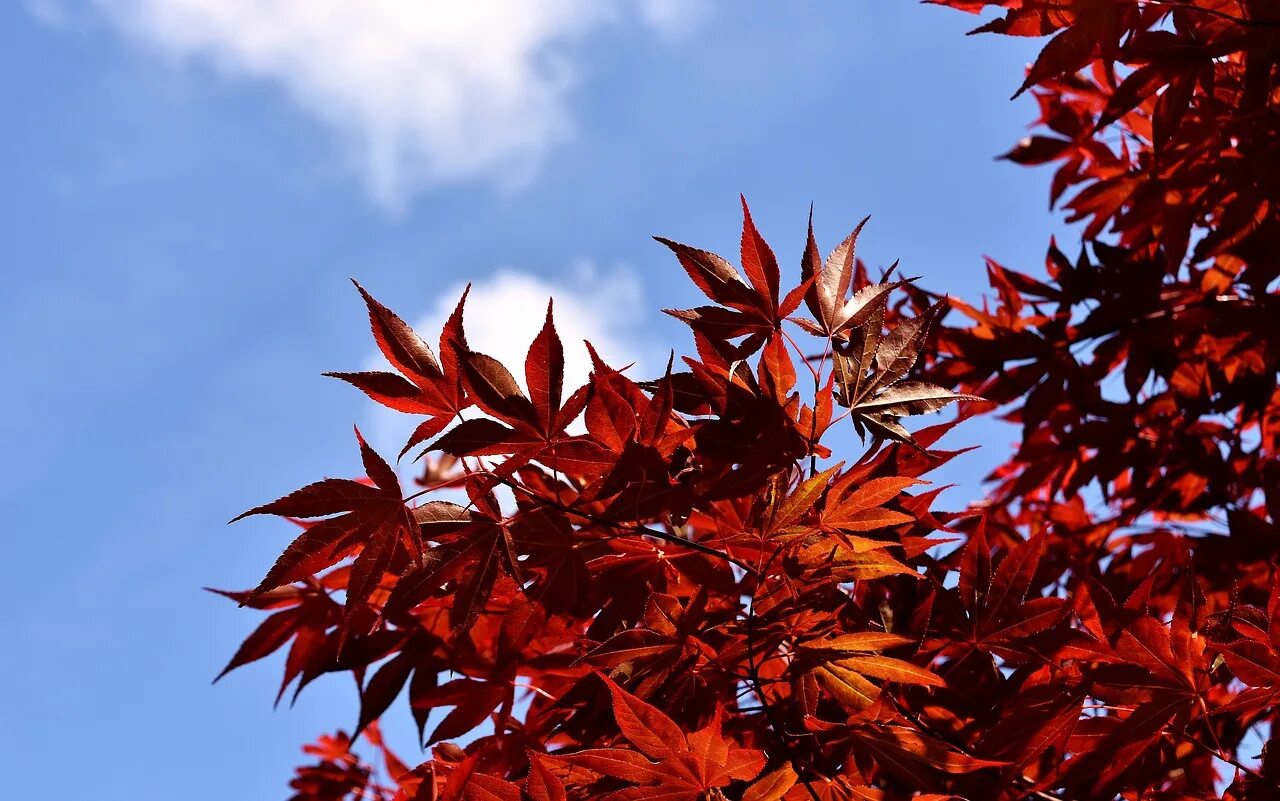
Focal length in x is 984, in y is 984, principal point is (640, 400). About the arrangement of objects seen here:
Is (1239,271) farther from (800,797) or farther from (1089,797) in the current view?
(800,797)

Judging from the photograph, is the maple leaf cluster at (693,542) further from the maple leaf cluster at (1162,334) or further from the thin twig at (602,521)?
the maple leaf cluster at (1162,334)

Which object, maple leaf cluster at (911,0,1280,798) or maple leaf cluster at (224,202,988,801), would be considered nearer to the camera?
maple leaf cluster at (224,202,988,801)

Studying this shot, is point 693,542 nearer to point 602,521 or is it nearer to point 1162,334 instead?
point 602,521

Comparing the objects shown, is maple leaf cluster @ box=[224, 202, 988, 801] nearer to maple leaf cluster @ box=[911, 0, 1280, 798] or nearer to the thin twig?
the thin twig

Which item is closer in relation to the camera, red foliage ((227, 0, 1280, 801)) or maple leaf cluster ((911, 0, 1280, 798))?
red foliage ((227, 0, 1280, 801))

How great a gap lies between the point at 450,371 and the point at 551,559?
0.69ft

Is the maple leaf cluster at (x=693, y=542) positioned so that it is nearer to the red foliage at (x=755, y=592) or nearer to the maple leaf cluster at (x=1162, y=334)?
the red foliage at (x=755, y=592)

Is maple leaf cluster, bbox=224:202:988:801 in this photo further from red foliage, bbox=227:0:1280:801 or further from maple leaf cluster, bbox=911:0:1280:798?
maple leaf cluster, bbox=911:0:1280:798

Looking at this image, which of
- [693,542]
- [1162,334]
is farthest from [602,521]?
[1162,334]

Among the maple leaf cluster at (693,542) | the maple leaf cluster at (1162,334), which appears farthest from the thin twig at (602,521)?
the maple leaf cluster at (1162,334)

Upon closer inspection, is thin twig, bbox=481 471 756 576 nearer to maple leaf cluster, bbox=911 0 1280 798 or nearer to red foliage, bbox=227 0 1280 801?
red foliage, bbox=227 0 1280 801

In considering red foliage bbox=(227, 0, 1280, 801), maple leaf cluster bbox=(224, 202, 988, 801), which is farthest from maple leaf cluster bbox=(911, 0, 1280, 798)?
maple leaf cluster bbox=(224, 202, 988, 801)

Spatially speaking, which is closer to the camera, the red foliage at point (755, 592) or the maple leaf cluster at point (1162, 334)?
the red foliage at point (755, 592)

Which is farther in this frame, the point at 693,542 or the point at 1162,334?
the point at 1162,334
